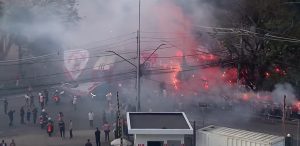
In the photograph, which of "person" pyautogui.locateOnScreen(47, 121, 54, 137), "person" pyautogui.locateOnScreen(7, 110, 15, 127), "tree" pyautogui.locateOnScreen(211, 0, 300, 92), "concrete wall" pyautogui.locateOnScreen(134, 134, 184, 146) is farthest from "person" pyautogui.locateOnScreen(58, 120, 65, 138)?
"tree" pyautogui.locateOnScreen(211, 0, 300, 92)

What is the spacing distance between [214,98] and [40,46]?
15943mm

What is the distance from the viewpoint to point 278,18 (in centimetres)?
3653

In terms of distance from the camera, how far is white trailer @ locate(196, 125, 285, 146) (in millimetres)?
21188

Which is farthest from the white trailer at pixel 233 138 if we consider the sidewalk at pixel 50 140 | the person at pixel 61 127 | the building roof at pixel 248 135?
the person at pixel 61 127

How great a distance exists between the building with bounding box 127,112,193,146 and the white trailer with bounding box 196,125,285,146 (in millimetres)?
1406

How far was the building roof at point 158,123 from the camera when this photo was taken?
20.8 metres

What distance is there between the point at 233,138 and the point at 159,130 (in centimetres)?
313

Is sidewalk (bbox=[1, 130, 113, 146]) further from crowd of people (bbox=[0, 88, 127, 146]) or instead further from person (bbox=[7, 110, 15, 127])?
person (bbox=[7, 110, 15, 127])

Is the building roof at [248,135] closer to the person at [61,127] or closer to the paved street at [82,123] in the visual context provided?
the paved street at [82,123]

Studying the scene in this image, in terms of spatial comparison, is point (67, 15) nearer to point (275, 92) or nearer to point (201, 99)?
point (201, 99)

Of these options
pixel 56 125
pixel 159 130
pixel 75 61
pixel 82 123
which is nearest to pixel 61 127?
pixel 56 125

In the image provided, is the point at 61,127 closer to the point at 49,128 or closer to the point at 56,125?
the point at 49,128

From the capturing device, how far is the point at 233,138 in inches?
863

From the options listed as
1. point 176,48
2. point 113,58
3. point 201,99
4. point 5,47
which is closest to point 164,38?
point 176,48
